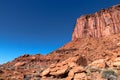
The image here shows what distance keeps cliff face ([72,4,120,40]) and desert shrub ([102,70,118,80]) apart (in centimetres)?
7681

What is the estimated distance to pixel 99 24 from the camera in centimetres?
10488

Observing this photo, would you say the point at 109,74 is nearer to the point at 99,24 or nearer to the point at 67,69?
the point at 67,69

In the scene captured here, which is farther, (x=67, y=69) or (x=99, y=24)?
(x=99, y=24)

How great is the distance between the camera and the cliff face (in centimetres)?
9724

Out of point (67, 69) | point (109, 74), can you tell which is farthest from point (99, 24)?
point (109, 74)

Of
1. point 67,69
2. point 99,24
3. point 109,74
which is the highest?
point 99,24

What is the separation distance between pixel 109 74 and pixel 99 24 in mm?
88970

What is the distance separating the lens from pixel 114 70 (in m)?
19.5

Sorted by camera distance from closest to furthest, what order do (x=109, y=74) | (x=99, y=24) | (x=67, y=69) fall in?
(x=109, y=74) < (x=67, y=69) < (x=99, y=24)

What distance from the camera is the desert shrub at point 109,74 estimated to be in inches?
693

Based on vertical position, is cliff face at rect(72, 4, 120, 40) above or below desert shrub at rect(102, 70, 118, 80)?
above

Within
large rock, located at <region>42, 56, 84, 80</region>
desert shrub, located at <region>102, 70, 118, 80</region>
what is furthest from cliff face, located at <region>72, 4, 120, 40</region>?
desert shrub, located at <region>102, 70, 118, 80</region>

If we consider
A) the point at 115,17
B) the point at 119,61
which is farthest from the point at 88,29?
the point at 119,61

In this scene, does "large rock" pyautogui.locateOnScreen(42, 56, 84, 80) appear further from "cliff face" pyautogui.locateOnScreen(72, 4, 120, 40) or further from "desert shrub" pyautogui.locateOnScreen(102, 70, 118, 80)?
"cliff face" pyautogui.locateOnScreen(72, 4, 120, 40)
